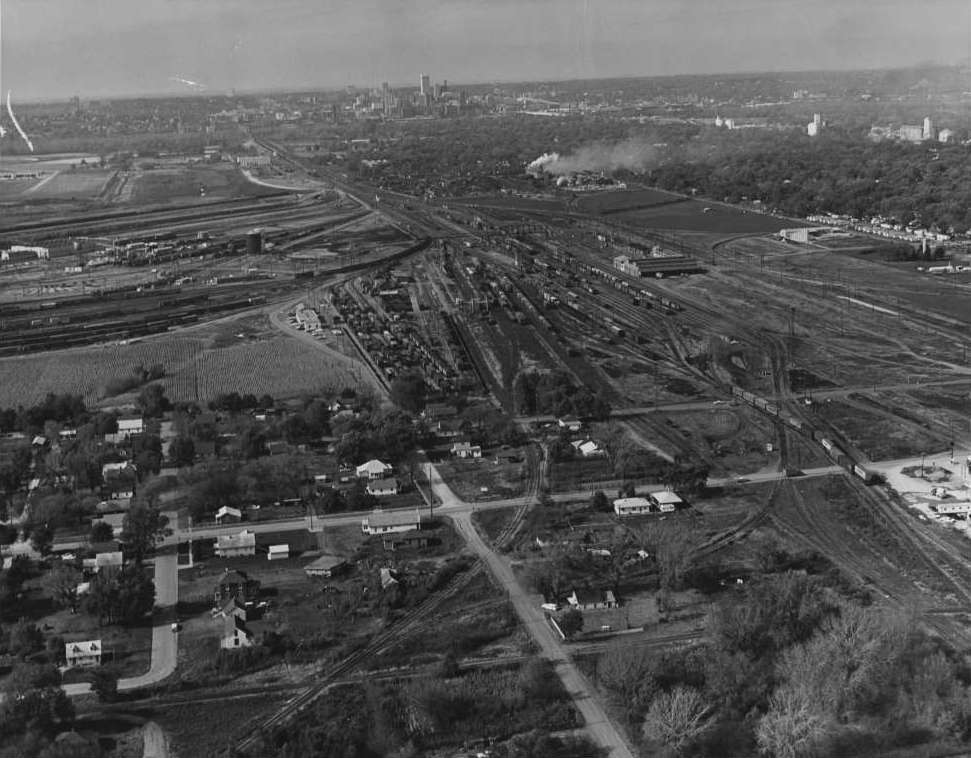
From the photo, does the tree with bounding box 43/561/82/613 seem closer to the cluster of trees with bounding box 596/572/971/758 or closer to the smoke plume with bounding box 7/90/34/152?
the cluster of trees with bounding box 596/572/971/758

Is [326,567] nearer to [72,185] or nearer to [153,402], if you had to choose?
[153,402]

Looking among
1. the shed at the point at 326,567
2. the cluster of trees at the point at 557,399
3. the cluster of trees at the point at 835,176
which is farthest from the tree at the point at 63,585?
the cluster of trees at the point at 835,176

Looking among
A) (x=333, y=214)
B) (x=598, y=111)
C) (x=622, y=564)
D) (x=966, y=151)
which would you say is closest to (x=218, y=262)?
(x=333, y=214)

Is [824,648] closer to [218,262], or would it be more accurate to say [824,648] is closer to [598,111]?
[218,262]

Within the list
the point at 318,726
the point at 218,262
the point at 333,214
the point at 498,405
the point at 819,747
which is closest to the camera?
the point at 819,747

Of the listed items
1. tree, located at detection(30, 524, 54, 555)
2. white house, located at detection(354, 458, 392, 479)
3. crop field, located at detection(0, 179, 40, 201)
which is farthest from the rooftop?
crop field, located at detection(0, 179, 40, 201)
